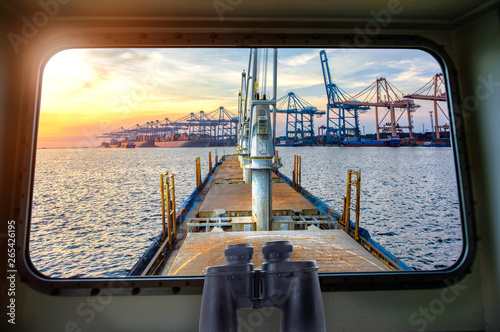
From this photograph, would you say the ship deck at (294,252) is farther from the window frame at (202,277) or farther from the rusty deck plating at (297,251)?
the window frame at (202,277)

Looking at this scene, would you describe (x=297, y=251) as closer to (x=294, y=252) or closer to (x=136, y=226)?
(x=294, y=252)

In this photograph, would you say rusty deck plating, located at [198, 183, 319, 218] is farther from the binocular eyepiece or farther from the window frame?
the binocular eyepiece

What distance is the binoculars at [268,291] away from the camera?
1599 millimetres

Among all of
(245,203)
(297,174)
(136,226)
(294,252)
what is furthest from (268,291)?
(297,174)

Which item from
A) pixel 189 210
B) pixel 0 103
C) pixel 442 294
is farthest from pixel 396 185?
pixel 0 103

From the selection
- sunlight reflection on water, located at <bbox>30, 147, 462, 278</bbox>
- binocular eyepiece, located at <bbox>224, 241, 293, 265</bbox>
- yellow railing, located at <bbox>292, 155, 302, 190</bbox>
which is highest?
yellow railing, located at <bbox>292, 155, 302, 190</bbox>

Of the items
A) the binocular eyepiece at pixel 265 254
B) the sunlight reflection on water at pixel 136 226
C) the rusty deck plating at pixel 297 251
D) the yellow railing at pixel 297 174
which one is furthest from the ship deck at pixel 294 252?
the yellow railing at pixel 297 174

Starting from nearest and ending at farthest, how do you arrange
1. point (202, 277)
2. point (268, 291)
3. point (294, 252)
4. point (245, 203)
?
point (268, 291)
point (202, 277)
point (294, 252)
point (245, 203)

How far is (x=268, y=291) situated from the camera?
5.70 feet

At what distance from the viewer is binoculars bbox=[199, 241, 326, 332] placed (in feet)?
5.24

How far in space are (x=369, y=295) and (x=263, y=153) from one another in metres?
4.99

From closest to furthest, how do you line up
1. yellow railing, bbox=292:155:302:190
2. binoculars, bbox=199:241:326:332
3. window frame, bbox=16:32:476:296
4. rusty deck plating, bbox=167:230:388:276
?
1. binoculars, bbox=199:241:326:332
2. window frame, bbox=16:32:476:296
3. rusty deck plating, bbox=167:230:388:276
4. yellow railing, bbox=292:155:302:190

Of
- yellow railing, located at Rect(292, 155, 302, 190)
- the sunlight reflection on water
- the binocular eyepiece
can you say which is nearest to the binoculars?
the binocular eyepiece

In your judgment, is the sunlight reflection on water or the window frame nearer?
the window frame
